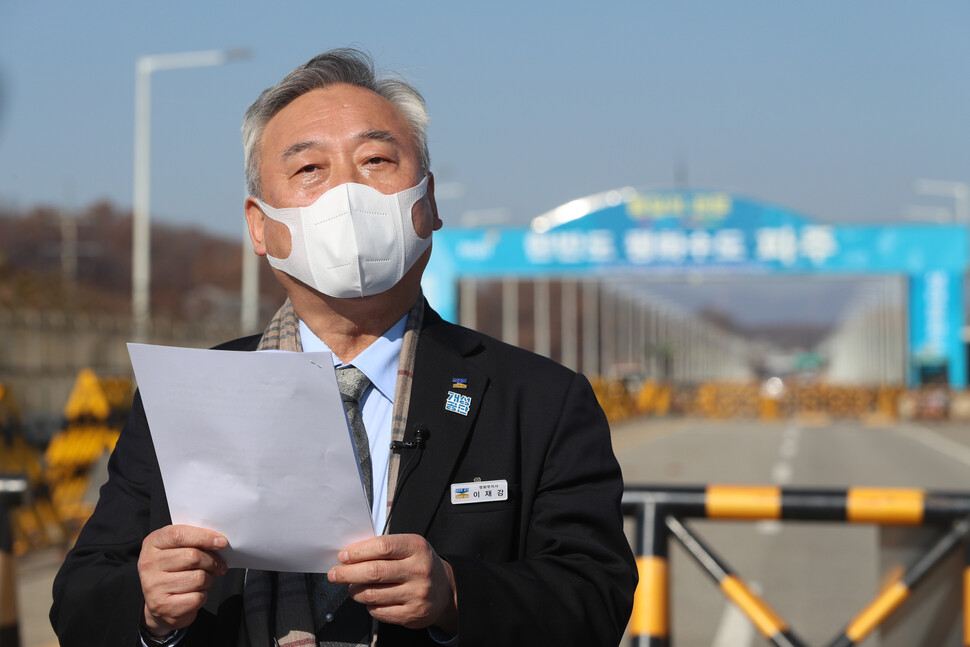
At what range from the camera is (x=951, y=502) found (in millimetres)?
4074

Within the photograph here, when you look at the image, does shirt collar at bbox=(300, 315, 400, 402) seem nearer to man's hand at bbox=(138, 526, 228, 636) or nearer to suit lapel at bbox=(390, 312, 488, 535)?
suit lapel at bbox=(390, 312, 488, 535)

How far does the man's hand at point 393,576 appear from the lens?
1.87m

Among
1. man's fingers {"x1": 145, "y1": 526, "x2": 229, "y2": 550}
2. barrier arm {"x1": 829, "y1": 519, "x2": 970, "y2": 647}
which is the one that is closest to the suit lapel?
man's fingers {"x1": 145, "y1": 526, "x2": 229, "y2": 550}

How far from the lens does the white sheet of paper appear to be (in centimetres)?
192

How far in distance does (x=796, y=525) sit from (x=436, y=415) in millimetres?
11495

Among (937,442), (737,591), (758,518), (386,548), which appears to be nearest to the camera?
(386,548)

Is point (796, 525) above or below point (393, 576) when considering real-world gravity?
below

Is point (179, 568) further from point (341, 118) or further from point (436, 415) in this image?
point (341, 118)

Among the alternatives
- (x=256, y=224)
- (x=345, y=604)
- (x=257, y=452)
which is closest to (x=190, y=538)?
(x=257, y=452)

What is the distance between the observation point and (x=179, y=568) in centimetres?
197

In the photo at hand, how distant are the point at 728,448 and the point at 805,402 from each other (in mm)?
25892

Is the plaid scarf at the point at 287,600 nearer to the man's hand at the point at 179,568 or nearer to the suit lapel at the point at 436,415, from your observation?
the suit lapel at the point at 436,415

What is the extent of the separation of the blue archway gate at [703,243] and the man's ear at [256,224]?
34.2 metres

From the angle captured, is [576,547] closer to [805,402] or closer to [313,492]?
[313,492]
